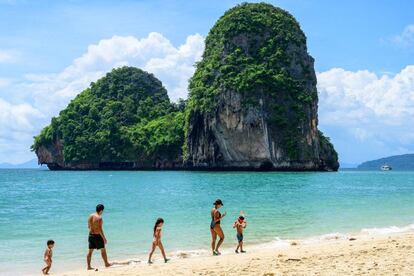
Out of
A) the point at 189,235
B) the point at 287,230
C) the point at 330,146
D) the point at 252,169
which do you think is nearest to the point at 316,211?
the point at 287,230

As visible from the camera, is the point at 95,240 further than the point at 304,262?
Yes

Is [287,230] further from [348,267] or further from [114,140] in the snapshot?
[114,140]

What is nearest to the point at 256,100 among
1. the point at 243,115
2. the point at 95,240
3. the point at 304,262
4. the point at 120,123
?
the point at 243,115

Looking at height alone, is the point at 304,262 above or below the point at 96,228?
below

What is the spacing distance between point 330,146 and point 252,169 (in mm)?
15862

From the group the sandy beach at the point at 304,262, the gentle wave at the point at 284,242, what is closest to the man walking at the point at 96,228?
the sandy beach at the point at 304,262

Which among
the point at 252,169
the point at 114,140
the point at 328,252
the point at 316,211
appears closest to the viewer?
the point at 328,252

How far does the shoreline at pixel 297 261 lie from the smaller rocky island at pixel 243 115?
211 feet

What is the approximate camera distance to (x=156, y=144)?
9675 centimetres

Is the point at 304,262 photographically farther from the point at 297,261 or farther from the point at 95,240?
the point at 95,240

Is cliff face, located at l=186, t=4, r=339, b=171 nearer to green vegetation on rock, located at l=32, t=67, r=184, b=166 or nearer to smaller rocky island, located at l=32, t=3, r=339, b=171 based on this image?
smaller rocky island, located at l=32, t=3, r=339, b=171

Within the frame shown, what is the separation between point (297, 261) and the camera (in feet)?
37.6

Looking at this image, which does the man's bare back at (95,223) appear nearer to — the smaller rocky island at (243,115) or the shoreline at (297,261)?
the shoreline at (297,261)

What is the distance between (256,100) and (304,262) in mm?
68435
